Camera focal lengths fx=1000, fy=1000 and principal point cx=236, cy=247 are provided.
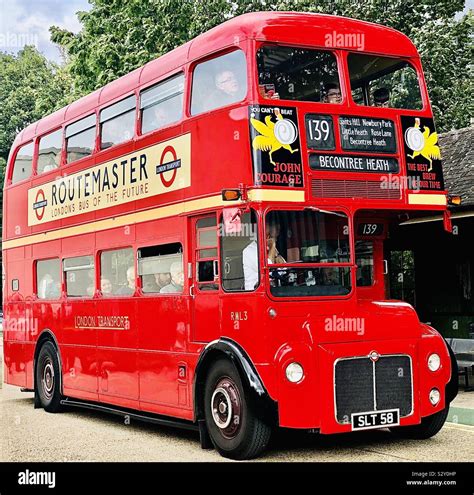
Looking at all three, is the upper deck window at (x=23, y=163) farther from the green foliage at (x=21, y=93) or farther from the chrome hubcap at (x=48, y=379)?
the green foliage at (x=21, y=93)

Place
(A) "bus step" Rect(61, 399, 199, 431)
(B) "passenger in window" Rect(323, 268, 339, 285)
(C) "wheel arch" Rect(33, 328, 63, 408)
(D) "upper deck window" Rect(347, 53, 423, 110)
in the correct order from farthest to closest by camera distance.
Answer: (C) "wheel arch" Rect(33, 328, 63, 408) < (A) "bus step" Rect(61, 399, 199, 431) < (D) "upper deck window" Rect(347, 53, 423, 110) < (B) "passenger in window" Rect(323, 268, 339, 285)

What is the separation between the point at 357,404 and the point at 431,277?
11308 millimetres

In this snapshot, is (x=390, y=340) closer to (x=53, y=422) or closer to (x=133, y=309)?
(x=133, y=309)

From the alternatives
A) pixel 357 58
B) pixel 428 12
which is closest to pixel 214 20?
pixel 428 12

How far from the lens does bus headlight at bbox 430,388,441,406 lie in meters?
10.3

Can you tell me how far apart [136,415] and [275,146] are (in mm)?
4206

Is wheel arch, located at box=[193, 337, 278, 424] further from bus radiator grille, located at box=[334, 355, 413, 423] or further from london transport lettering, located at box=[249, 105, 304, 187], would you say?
london transport lettering, located at box=[249, 105, 304, 187]

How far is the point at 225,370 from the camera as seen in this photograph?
10.1m

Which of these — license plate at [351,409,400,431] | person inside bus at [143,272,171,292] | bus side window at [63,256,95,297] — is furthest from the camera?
bus side window at [63,256,95,297]

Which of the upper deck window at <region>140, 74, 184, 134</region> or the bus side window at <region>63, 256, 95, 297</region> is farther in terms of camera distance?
the bus side window at <region>63, 256, 95, 297</region>

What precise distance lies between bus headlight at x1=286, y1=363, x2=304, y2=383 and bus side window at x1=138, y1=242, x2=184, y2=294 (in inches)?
90.1

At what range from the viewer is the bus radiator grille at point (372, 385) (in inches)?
381

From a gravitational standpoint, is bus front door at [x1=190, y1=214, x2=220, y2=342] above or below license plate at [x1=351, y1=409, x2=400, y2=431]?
above

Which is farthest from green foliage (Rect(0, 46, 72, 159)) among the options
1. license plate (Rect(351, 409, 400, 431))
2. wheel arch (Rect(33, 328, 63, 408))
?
license plate (Rect(351, 409, 400, 431))
